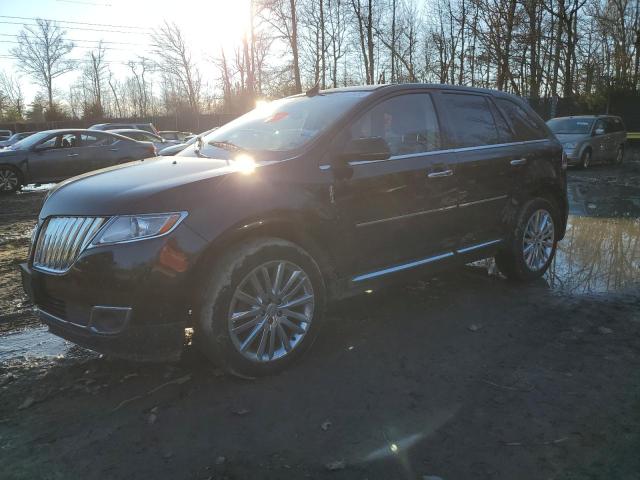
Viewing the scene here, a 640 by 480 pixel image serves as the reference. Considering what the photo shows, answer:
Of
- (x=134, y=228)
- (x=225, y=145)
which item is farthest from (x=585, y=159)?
(x=134, y=228)

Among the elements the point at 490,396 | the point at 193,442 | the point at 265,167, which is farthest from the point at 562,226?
the point at 193,442

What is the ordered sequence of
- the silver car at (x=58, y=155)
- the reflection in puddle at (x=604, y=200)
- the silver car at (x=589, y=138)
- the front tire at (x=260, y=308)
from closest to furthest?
the front tire at (x=260, y=308) < the reflection in puddle at (x=604, y=200) < the silver car at (x=58, y=155) < the silver car at (x=589, y=138)

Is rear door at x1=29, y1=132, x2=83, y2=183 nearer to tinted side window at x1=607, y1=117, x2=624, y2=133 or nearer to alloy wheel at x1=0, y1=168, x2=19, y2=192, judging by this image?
alloy wheel at x1=0, y1=168, x2=19, y2=192

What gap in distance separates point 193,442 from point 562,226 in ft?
14.5

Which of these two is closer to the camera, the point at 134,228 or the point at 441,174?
the point at 134,228

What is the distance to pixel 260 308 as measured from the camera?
3186 mm

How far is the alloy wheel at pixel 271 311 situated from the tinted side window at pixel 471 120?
6.42ft

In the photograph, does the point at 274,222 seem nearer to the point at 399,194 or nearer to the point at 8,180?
the point at 399,194

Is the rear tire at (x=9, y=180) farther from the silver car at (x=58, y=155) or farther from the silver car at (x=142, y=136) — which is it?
the silver car at (x=142, y=136)

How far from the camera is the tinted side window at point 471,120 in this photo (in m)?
4.36

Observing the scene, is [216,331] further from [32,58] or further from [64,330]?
[32,58]

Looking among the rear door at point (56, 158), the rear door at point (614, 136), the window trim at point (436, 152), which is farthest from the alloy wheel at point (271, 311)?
the rear door at point (614, 136)

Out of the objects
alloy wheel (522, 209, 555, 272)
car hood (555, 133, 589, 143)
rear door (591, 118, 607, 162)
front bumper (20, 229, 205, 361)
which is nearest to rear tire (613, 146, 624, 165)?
rear door (591, 118, 607, 162)

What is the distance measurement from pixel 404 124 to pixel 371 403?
2.15m
